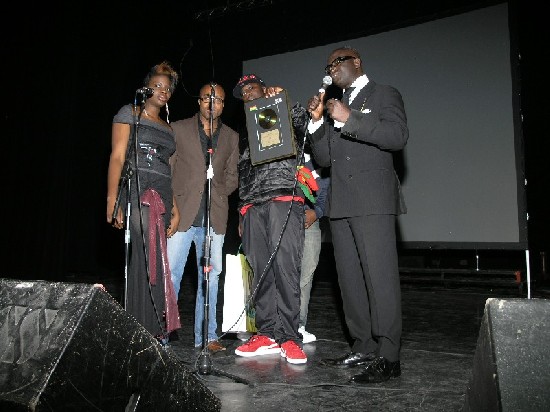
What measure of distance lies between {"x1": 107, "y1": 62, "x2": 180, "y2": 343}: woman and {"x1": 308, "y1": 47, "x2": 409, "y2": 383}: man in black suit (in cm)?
100

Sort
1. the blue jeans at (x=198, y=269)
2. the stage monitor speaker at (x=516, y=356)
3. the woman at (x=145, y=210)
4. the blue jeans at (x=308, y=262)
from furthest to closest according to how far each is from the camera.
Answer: the blue jeans at (x=308, y=262) < the blue jeans at (x=198, y=269) < the woman at (x=145, y=210) < the stage monitor speaker at (x=516, y=356)

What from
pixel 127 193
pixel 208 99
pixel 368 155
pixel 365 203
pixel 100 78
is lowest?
pixel 365 203

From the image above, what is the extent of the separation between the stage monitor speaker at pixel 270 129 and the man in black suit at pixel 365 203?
17cm

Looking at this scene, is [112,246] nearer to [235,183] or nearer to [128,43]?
[128,43]

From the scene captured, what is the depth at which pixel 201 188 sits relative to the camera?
10.5ft

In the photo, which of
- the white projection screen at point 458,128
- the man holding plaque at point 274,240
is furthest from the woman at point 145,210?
the white projection screen at point 458,128

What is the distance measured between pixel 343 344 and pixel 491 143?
10.4 feet

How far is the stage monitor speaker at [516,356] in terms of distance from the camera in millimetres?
938

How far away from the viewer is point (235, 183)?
3.37 metres

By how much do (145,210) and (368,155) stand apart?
1.37 metres

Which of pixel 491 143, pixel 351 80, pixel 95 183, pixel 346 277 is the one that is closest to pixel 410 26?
pixel 491 143

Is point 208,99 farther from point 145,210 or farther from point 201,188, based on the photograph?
point 145,210

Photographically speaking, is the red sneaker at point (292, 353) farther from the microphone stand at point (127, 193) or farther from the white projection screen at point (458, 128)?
the white projection screen at point (458, 128)

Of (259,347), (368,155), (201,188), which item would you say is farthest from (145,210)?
(368,155)
